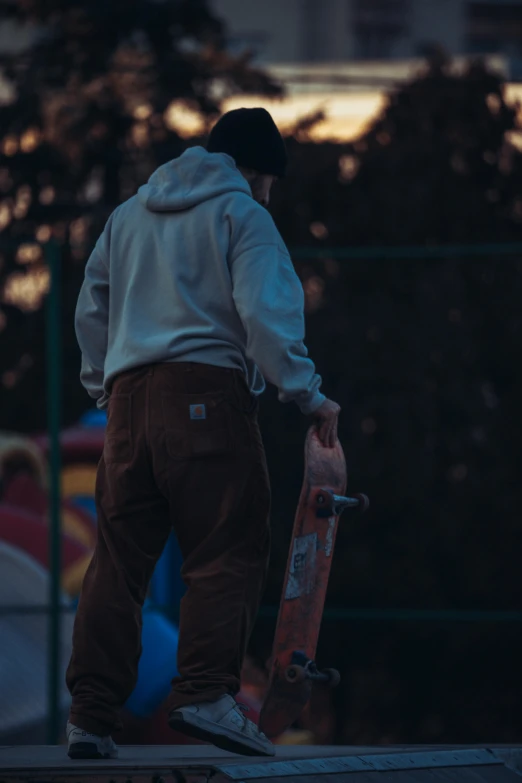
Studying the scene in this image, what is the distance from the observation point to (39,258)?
34.2 ft

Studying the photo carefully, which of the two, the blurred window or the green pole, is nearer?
the green pole

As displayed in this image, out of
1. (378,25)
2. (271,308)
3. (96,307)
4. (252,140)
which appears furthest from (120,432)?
(378,25)

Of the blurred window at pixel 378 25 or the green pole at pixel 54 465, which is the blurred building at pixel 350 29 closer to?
the blurred window at pixel 378 25

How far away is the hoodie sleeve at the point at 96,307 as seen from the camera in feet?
11.5

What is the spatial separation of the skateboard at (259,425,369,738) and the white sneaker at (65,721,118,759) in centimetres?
35

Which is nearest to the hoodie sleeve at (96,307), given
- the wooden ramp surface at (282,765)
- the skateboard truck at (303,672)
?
the skateboard truck at (303,672)

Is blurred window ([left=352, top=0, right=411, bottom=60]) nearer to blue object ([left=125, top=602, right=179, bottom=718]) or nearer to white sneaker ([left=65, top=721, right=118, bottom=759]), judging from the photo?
blue object ([left=125, top=602, right=179, bottom=718])

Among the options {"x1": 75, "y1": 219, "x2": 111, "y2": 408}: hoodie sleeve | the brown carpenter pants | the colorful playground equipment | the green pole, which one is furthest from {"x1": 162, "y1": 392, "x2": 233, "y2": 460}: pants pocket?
the green pole

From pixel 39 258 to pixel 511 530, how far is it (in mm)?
4439

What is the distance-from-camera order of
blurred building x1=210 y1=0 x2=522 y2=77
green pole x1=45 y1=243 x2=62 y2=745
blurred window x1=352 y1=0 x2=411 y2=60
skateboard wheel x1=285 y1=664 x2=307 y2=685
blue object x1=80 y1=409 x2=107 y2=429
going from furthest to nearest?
blurred window x1=352 y1=0 x2=411 y2=60
blurred building x1=210 y1=0 x2=522 y2=77
blue object x1=80 y1=409 x2=107 y2=429
green pole x1=45 y1=243 x2=62 y2=745
skateboard wheel x1=285 y1=664 x2=307 y2=685

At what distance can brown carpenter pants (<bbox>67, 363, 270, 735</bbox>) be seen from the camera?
327 centimetres

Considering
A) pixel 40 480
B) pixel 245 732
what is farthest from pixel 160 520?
pixel 40 480

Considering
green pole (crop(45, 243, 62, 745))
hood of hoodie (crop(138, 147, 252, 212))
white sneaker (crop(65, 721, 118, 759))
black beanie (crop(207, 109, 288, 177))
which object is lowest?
green pole (crop(45, 243, 62, 745))

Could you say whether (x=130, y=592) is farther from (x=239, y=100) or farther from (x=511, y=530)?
(x=239, y=100)
